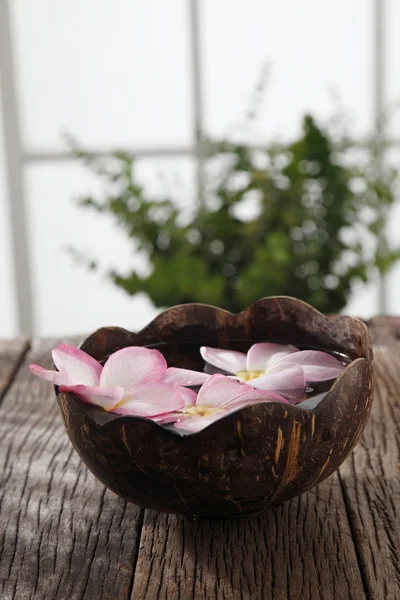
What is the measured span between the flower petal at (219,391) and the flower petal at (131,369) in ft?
0.14

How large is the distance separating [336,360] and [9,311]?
258 cm

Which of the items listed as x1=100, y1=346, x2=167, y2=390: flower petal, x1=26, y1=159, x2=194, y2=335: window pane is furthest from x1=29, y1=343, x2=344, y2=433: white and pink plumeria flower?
x1=26, y1=159, x2=194, y2=335: window pane

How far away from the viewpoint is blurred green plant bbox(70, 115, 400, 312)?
193 cm

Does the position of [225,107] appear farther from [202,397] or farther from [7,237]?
[202,397]

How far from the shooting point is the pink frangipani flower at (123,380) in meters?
0.55

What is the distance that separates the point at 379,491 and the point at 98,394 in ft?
0.96

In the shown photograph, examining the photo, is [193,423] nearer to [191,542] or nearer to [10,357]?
[191,542]

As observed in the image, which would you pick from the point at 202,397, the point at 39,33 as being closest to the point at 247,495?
the point at 202,397

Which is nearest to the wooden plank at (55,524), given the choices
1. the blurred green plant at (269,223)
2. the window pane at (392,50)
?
the blurred green plant at (269,223)

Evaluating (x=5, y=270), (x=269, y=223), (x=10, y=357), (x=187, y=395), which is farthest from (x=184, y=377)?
(x=5, y=270)

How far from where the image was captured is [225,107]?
110 inches

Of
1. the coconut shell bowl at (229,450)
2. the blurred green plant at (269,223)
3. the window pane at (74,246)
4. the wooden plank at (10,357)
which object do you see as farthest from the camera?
the window pane at (74,246)

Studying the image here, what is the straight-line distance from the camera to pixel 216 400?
1.86 ft

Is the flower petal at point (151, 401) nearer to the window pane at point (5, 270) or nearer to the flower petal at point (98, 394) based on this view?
the flower petal at point (98, 394)
